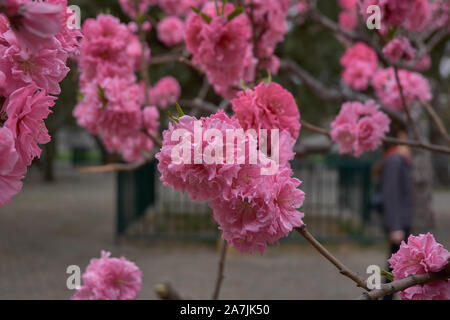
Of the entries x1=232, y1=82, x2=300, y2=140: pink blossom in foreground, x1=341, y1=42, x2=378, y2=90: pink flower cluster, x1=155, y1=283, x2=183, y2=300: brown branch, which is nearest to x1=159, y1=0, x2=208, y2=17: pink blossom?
x1=341, y1=42, x2=378, y2=90: pink flower cluster

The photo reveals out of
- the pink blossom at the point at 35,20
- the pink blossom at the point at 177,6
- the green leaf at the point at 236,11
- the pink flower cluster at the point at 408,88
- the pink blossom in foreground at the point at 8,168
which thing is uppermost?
the pink blossom at the point at 177,6

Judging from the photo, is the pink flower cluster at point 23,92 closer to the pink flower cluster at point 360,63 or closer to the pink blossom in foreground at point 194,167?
the pink blossom in foreground at point 194,167

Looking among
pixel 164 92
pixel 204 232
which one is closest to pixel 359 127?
pixel 164 92

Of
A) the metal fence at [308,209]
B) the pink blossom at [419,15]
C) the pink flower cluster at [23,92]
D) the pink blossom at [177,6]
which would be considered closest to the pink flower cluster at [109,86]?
the pink flower cluster at [23,92]

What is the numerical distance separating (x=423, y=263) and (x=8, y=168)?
97cm

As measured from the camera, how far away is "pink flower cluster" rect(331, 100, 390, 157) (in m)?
2.11

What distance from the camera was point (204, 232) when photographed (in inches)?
371

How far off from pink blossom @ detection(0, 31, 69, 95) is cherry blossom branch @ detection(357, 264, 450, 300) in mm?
835

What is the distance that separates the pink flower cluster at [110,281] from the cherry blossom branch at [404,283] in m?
1.13

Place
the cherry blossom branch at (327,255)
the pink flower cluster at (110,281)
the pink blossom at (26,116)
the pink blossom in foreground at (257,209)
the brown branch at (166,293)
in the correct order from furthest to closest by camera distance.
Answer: the pink flower cluster at (110,281), the brown branch at (166,293), the cherry blossom branch at (327,255), the pink blossom in foreground at (257,209), the pink blossom at (26,116)

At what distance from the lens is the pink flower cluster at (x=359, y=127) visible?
6.91 feet
